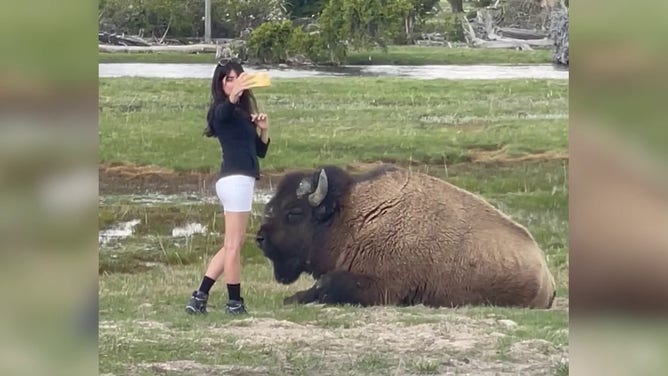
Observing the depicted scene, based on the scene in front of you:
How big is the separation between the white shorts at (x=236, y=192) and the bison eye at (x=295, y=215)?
293mm

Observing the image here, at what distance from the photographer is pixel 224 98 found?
5.07 m

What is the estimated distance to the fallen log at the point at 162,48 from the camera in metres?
5.20

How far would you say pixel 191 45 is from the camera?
5.23 meters

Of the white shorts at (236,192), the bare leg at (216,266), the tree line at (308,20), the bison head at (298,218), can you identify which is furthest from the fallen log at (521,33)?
the bare leg at (216,266)

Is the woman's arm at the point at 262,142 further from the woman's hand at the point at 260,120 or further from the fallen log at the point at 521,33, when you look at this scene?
the fallen log at the point at 521,33

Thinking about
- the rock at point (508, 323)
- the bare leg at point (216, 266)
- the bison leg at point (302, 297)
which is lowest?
the rock at point (508, 323)

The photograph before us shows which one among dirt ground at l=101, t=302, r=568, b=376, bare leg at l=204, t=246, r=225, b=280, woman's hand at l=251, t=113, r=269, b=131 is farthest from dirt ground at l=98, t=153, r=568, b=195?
dirt ground at l=101, t=302, r=568, b=376

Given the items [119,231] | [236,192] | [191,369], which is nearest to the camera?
[191,369]

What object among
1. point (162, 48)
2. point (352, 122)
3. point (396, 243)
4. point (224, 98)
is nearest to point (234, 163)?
point (224, 98)

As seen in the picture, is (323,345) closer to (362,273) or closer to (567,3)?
(362,273)

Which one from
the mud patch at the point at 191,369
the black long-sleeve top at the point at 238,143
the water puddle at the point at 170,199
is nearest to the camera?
the mud patch at the point at 191,369

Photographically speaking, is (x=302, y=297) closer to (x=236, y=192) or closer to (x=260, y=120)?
(x=236, y=192)

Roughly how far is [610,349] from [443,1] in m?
2.76

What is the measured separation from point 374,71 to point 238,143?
1085 millimetres
